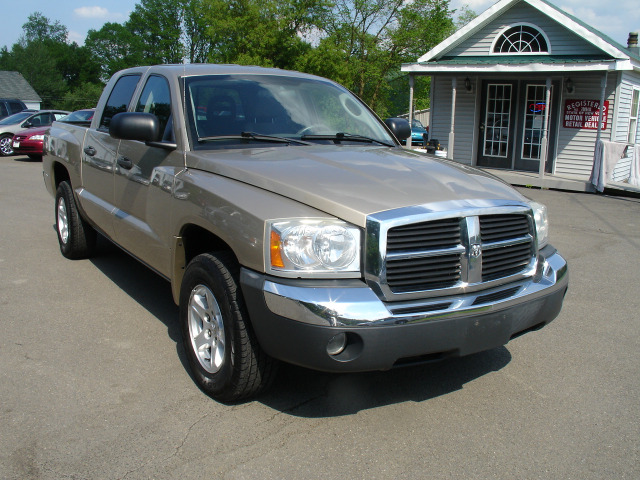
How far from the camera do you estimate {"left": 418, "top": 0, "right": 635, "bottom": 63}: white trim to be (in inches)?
600

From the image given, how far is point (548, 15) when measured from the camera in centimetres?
1623

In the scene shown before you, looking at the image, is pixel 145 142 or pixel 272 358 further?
pixel 145 142

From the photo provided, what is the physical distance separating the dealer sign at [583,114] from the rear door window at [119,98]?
14.1 metres

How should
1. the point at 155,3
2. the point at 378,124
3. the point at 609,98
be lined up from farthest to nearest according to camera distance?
1. the point at 155,3
2. the point at 609,98
3. the point at 378,124

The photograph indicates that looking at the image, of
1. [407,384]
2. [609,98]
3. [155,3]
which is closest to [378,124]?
[407,384]

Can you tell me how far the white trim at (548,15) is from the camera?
15.2m

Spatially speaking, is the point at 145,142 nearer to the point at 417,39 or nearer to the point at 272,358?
the point at 272,358

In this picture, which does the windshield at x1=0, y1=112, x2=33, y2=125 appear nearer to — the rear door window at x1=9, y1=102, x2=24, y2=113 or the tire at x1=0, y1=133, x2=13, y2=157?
the tire at x1=0, y1=133, x2=13, y2=157

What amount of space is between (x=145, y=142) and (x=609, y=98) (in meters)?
15.1

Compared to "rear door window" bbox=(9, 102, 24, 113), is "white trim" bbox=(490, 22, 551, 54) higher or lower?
higher

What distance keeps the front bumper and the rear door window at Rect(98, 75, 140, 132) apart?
2700 mm

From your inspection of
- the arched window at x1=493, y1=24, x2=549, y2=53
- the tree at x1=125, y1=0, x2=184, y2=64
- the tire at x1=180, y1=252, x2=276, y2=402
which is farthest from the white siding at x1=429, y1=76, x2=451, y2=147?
the tree at x1=125, y1=0, x2=184, y2=64

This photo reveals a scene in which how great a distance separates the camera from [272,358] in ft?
10.4

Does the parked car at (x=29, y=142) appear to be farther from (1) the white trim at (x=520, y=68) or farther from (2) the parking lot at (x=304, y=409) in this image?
(2) the parking lot at (x=304, y=409)
